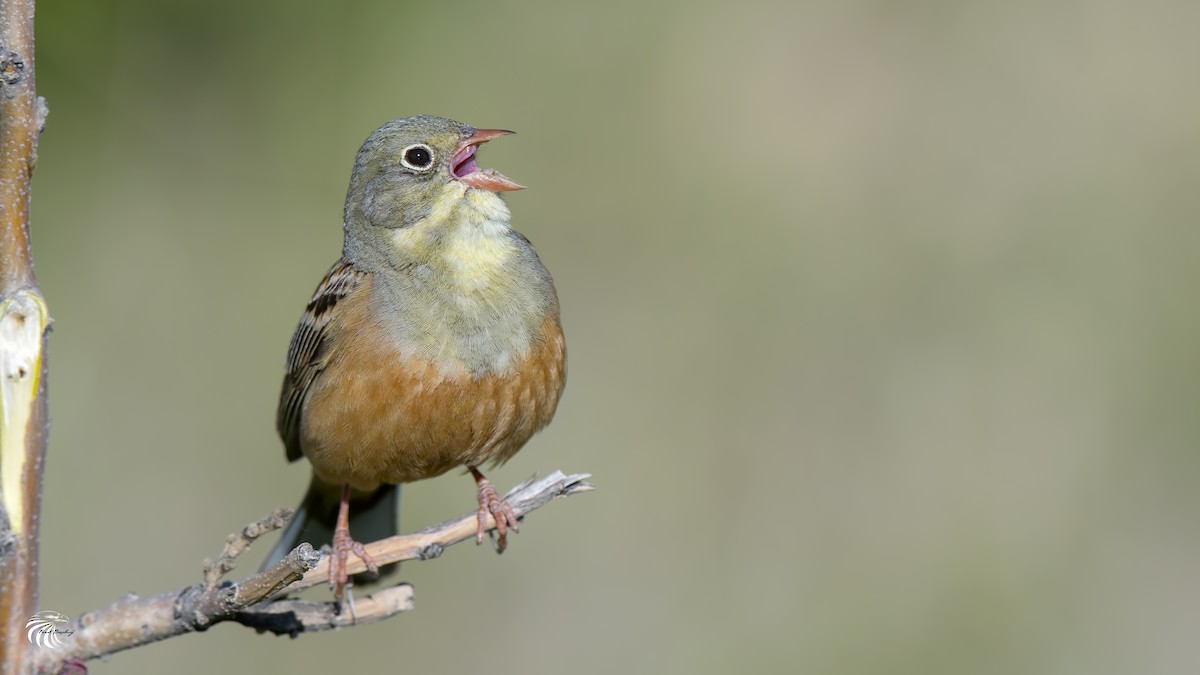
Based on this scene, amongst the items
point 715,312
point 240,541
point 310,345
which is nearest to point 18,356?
point 240,541

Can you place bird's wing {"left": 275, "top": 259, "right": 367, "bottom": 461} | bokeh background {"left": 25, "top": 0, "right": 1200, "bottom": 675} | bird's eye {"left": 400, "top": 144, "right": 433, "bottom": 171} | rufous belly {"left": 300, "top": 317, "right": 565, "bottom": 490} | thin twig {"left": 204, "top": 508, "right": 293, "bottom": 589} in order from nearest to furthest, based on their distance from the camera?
thin twig {"left": 204, "top": 508, "right": 293, "bottom": 589} → rufous belly {"left": 300, "top": 317, "right": 565, "bottom": 490} → bird's eye {"left": 400, "top": 144, "right": 433, "bottom": 171} → bird's wing {"left": 275, "top": 259, "right": 367, "bottom": 461} → bokeh background {"left": 25, "top": 0, "right": 1200, "bottom": 675}

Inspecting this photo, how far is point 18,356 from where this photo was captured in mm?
2383

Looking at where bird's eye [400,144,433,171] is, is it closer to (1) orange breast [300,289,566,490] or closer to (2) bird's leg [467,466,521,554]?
(1) orange breast [300,289,566,490]

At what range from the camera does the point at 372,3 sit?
336 inches

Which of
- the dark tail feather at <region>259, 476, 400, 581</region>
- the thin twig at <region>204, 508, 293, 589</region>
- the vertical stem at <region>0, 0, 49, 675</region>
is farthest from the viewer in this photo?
the dark tail feather at <region>259, 476, 400, 581</region>

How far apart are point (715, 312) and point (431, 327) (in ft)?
13.5

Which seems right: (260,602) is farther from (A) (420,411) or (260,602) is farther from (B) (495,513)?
(B) (495,513)

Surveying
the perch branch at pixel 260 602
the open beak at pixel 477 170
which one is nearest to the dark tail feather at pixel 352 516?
the perch branch at pixel 260 602

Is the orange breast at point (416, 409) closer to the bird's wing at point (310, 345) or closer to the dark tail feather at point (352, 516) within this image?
the bird's wing at point (310, 345)

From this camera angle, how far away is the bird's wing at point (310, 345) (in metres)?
4.70

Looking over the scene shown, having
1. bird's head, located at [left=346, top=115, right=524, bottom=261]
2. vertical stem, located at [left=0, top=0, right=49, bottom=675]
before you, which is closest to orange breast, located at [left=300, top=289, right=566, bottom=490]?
bird's head, located at [left=346, top=115, right=524, bottom=261]

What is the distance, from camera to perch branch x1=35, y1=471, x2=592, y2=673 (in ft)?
9.86

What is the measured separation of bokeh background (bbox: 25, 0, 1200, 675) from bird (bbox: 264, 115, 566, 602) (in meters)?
2.63

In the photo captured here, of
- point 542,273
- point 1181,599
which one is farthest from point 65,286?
point 1181,599
